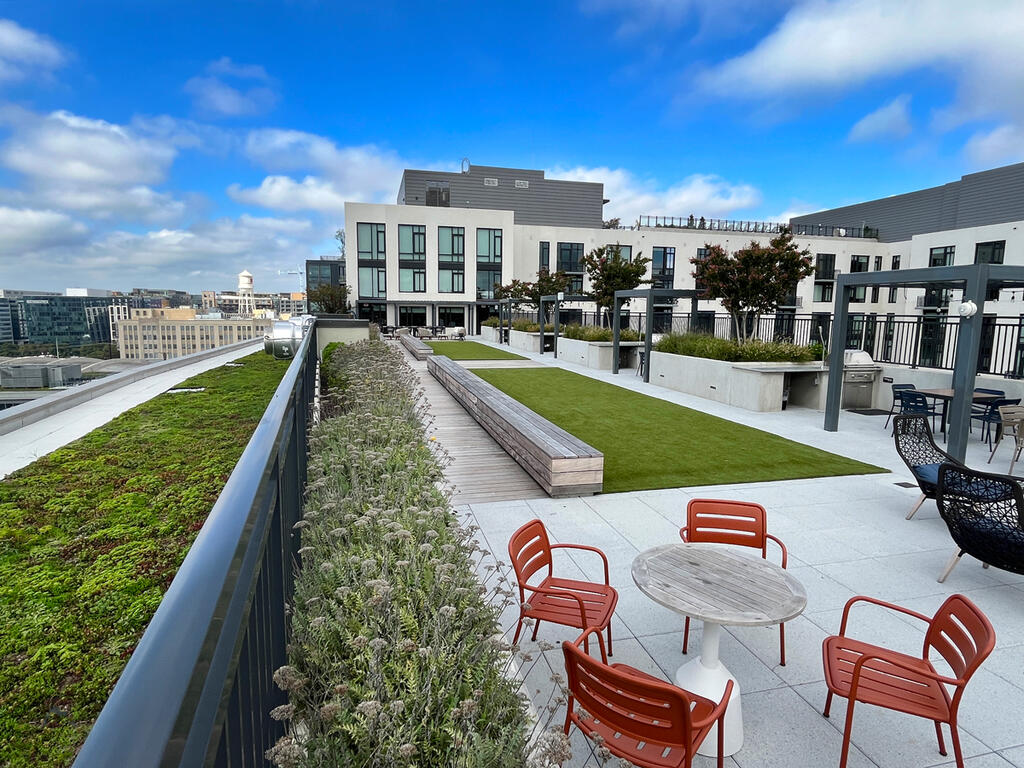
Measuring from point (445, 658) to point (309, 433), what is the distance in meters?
4.14

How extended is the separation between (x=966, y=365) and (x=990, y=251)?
33094mm

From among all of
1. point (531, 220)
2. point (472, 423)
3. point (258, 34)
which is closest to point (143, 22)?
point (258, 34)

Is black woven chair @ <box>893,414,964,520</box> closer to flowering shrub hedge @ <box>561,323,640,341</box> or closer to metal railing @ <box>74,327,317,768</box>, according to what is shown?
metal railing @ <box>74,327,317,768</box>

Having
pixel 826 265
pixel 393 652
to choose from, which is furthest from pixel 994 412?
pixel 826 265

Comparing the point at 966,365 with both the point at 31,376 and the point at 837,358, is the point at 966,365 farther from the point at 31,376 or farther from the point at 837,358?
the point at 31,376

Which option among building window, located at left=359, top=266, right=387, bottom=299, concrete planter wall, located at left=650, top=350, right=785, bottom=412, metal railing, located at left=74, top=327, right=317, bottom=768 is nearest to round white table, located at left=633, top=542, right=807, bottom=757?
metal railing, located at left=74, top=327, right=317, bottom=768

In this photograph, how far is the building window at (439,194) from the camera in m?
57.2

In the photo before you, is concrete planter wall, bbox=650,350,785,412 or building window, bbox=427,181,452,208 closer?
concrete planter wall, bbox=650,350,785,412

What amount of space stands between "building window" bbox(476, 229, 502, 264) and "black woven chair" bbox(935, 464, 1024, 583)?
48.4 metres

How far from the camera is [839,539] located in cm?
573

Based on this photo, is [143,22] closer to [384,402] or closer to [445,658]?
[384,402]

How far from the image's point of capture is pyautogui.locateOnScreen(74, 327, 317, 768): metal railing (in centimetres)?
68

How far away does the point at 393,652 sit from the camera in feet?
7.48

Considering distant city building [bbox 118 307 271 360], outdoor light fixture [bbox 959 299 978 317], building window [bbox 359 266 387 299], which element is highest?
building window [bbox 359 266 387 299]
